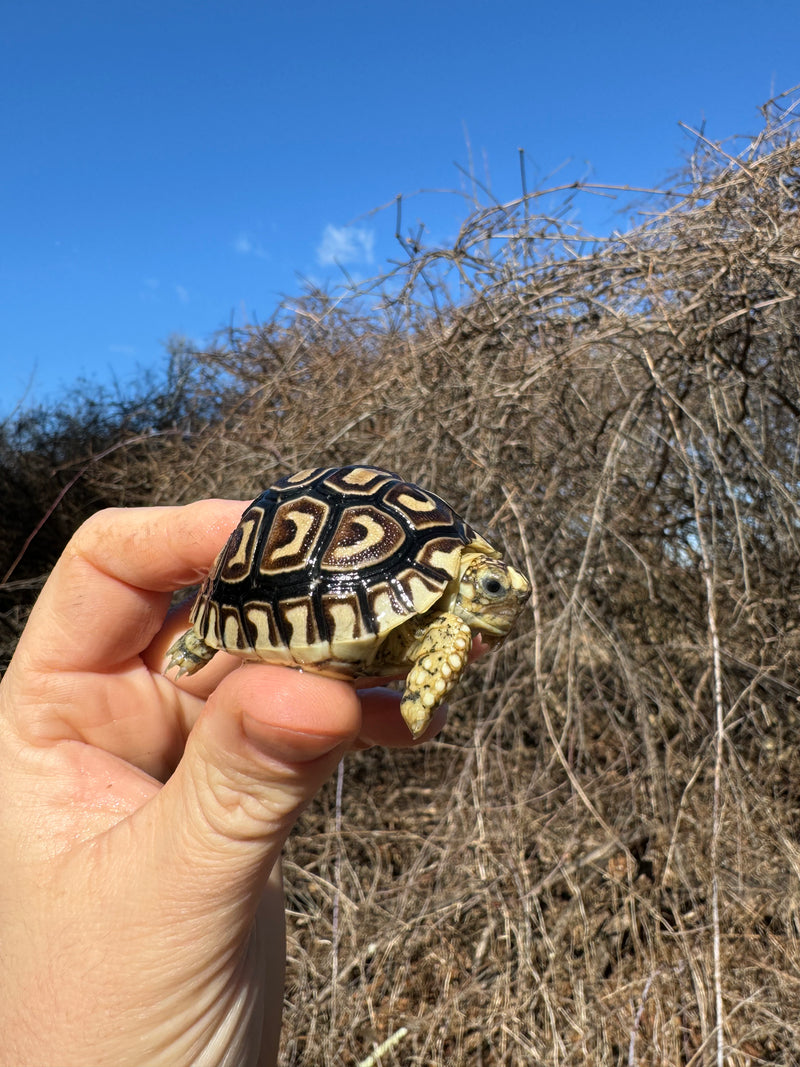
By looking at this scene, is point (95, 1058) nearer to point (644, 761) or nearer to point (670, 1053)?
point (670, 1053)

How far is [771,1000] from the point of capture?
2.78m

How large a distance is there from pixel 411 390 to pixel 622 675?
1.82 metres

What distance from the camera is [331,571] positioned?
191 centimetres

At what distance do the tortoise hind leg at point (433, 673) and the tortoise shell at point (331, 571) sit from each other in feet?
0.34

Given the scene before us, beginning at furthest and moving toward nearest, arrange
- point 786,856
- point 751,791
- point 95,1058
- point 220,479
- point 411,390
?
1. point 220,479
2. point 411,390
3. point 751,791
4. point 786,856
5. point 95,1058

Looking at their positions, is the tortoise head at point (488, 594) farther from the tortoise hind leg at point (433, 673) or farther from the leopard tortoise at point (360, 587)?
the tortoise hind leg at point (433, 673)

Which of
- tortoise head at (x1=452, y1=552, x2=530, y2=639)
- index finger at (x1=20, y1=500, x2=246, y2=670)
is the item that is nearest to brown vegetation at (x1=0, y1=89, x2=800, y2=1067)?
tortoise head at (x1=452, y1=552, x2=530, y2=639)

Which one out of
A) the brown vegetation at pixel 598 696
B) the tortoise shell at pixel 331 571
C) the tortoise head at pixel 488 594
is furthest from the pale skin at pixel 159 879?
the brown vegetation at pixel 598 696

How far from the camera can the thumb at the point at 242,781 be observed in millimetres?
1550

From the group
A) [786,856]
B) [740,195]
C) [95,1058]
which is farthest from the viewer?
[740,195]

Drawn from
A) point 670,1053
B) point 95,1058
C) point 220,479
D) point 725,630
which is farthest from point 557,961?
point 220,479

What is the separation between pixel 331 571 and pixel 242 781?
1.88 feet

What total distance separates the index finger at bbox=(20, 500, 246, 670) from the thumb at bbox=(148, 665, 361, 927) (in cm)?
70

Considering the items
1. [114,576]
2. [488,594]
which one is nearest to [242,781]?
[488,594]
